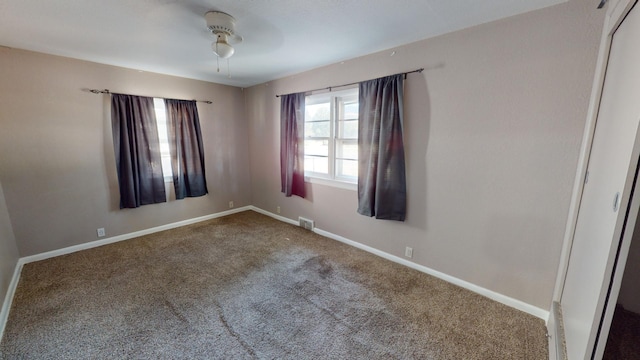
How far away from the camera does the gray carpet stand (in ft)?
5.53

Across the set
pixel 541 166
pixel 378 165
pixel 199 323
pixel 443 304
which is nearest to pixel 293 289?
pixel 199 323

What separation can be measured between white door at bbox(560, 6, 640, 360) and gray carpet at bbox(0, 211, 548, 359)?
64 centimetres

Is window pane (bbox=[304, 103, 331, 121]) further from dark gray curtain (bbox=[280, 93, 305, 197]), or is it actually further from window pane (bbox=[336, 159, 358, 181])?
window pane (bbox=[336, 159, 358, 181])

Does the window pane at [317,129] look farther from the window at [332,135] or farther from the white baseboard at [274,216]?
the white baseboard at [274,216]

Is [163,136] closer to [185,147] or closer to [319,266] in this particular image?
[185,147]

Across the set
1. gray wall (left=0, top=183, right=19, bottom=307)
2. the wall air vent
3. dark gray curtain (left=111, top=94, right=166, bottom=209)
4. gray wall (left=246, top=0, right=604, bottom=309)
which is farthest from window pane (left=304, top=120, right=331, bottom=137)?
gray wall (left=0, top=183, right=19, bottom=307)

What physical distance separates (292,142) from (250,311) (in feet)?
7.73

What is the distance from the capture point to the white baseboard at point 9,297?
6.12ft

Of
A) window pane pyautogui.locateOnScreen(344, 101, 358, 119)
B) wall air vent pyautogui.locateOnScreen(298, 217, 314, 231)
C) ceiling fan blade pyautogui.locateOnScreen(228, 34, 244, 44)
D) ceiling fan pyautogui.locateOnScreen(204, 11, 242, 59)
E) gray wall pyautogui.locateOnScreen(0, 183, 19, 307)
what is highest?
ceiling fan blade pyautogui.locateOnScreen(228, 34, 244, 44)

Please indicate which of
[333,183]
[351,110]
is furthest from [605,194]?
[333,183]

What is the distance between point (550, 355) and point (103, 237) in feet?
15.5

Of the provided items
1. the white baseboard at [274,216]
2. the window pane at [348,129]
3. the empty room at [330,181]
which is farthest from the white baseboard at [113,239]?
the window pane at [348,129]

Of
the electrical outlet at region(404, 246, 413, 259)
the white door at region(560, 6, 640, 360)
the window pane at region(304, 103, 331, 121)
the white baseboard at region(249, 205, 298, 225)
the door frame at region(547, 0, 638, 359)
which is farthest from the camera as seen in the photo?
the white baseboard at region(249, 205, 298, 225)

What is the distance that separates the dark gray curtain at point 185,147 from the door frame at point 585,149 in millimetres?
4372
